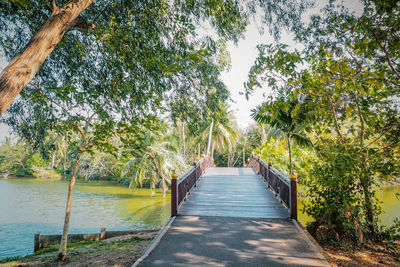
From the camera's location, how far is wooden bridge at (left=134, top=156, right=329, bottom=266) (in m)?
4.55

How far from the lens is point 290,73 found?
21.0ft

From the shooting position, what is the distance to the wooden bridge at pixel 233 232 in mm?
4555

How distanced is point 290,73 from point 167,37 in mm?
3365

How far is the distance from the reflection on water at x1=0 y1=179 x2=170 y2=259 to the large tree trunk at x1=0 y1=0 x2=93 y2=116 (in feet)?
36.7

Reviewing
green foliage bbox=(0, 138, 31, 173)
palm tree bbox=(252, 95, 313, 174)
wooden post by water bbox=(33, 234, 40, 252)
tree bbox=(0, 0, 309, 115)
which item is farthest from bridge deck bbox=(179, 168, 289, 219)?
green foliage bbox=(0, 138, 31, 173)

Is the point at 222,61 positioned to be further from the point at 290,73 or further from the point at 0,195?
the point at 0,195

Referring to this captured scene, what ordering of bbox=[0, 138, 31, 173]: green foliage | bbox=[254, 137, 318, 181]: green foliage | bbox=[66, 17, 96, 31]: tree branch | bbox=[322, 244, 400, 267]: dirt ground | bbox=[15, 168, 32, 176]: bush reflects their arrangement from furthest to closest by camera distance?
1. bbox=[0, 138, 31, 173]: green foliage
2. bbox=[15, 168, 32, 176]: bush
3. bbox=[254, 137, 318, 181]: green foliage
4. bbox=[322, 244, 400, 267]: dirt ground
5. bbox=[66, 17, 96, 31]: tree branch

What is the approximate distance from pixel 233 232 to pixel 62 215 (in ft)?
59.7

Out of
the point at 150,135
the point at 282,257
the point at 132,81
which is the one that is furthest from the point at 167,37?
the point at 150,135

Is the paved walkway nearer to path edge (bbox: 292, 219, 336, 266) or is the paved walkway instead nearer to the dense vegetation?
path edge (bbox: 292, 219, 336, 266)

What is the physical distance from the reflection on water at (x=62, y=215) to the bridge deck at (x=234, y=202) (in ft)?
25.2

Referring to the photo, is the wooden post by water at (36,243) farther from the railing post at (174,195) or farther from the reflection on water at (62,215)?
the railing post at (174,195)

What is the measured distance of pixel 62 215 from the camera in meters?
19.5

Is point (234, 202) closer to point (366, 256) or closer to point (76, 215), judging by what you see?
point (366, 256)
